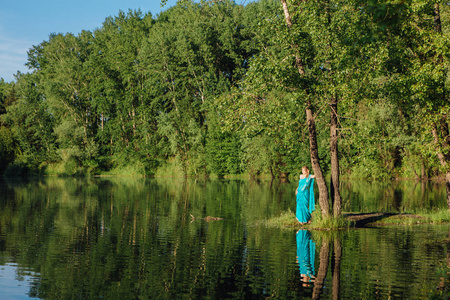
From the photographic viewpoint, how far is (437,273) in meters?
11.0

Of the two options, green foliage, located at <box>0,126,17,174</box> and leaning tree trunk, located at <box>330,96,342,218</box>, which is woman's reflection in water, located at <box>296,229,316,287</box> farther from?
green foliage, located at <box>0,126,17,174</box>

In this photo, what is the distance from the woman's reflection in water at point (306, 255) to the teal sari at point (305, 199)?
115 centimetres

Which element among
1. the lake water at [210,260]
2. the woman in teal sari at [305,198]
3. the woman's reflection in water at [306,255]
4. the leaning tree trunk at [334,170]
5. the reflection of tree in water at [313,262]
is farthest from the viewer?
the leaning tree trunk at [334,170]

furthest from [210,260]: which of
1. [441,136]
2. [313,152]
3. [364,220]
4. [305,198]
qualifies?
[441,136]

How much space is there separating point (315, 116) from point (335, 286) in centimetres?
1015

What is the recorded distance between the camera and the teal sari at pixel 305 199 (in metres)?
18.7

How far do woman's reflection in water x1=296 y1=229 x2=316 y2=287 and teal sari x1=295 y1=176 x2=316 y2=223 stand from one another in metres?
1.15

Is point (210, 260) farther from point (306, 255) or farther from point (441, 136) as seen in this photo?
point (441, 136)

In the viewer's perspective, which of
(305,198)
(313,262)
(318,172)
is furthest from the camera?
(318,172)

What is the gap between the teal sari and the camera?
61.4ft

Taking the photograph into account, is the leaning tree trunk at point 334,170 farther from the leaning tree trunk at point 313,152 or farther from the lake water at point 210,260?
the lake water at point 210,260

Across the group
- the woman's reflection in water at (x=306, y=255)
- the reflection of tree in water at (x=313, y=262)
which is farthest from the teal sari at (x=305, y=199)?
the reflection of tree in water at (x=313, y=262)

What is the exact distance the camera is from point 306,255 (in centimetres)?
1316

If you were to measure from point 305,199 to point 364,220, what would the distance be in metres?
2.89
